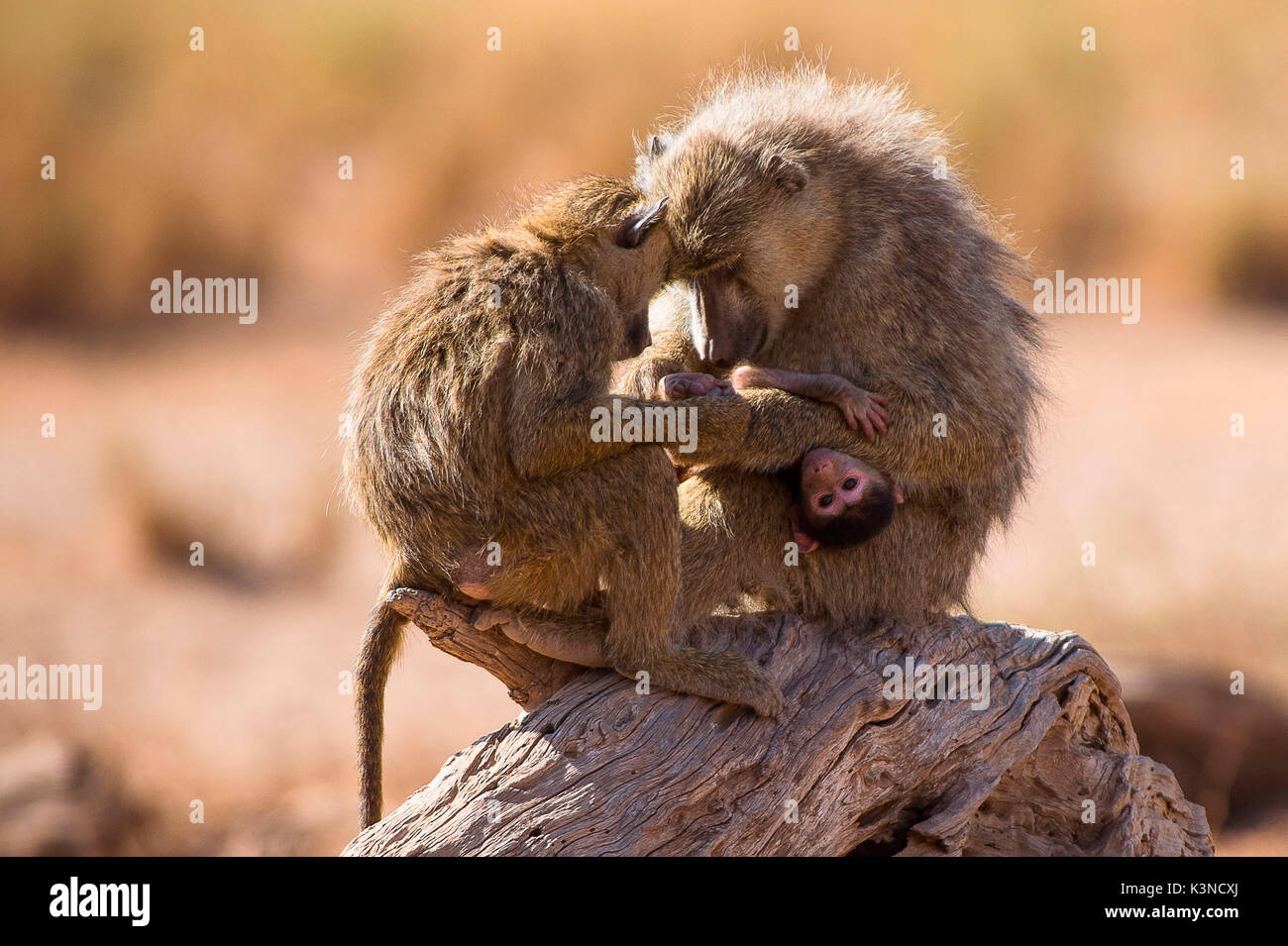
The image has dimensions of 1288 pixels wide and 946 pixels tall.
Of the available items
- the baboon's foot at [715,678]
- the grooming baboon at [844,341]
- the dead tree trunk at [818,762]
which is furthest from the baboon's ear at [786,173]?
the baboon's foot at [715,678]

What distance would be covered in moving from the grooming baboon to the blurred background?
276 inches

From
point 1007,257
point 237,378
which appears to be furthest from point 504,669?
point 237,378

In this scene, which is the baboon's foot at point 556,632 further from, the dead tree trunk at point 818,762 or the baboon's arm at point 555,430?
the baboon's arm at point 555,430

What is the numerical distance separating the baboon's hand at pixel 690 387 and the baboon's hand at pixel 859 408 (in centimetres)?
43

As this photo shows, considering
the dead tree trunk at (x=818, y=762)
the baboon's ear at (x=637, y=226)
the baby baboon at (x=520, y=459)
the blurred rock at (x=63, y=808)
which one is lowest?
the blurred rock at (x=63, y=808)

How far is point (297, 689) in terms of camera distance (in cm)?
1196

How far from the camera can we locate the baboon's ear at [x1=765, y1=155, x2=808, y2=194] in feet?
17.4

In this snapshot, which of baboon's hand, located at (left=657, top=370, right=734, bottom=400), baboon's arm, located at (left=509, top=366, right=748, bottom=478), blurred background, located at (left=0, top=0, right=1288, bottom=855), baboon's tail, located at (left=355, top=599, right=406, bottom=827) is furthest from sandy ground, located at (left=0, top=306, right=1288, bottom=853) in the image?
baboon's arm, located at (left=509, top=366, right=748, bottom=478)

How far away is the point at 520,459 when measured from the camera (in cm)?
434

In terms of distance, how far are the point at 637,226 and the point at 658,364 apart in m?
0.72

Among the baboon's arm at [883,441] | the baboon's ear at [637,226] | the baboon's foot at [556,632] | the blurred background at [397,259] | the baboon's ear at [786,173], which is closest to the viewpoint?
the baboon's foot at [556,632]

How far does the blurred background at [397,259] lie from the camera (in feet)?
41.0

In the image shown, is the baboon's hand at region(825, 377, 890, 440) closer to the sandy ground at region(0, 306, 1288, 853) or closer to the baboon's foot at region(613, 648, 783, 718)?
the baboon's foot at region(613, 648, 783, 718)

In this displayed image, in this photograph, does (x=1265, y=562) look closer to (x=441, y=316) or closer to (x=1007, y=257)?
(x=1007, y=257)
